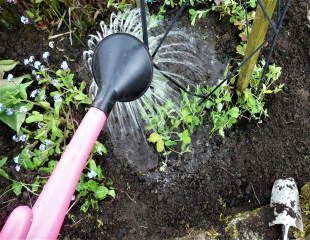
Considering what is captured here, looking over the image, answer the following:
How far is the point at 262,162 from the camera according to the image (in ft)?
6.00

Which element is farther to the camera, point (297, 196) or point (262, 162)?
point (262, 162)

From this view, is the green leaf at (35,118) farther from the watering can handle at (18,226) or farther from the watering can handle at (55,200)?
the watering can handle at (18,226)

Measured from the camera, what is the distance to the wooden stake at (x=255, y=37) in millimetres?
1364

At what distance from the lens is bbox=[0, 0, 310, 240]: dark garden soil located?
174 cm

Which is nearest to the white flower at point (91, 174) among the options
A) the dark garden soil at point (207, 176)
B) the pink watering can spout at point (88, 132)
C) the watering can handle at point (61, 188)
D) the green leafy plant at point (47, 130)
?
the green leafy plant at point (47, 130)

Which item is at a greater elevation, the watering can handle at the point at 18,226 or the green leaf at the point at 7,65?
the watering can handle at the point at 18,226

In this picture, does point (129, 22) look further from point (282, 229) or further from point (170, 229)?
point (282, 229)

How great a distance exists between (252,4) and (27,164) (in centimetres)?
127

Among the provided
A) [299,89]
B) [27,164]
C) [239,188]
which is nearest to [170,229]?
[239,188]

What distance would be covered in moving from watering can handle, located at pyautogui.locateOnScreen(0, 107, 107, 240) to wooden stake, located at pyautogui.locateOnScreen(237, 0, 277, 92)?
770 millimetres

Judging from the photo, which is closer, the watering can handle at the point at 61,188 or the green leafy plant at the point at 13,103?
the watering can handle at the point at 61,188

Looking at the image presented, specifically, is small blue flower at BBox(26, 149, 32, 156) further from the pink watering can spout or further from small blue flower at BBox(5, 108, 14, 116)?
the pink watering can spout

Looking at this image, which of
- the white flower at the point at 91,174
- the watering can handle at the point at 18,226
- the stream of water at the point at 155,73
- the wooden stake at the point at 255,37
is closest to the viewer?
the watering can handle at the point at 18,226

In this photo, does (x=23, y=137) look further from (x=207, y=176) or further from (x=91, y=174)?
(x=207, y=176)
